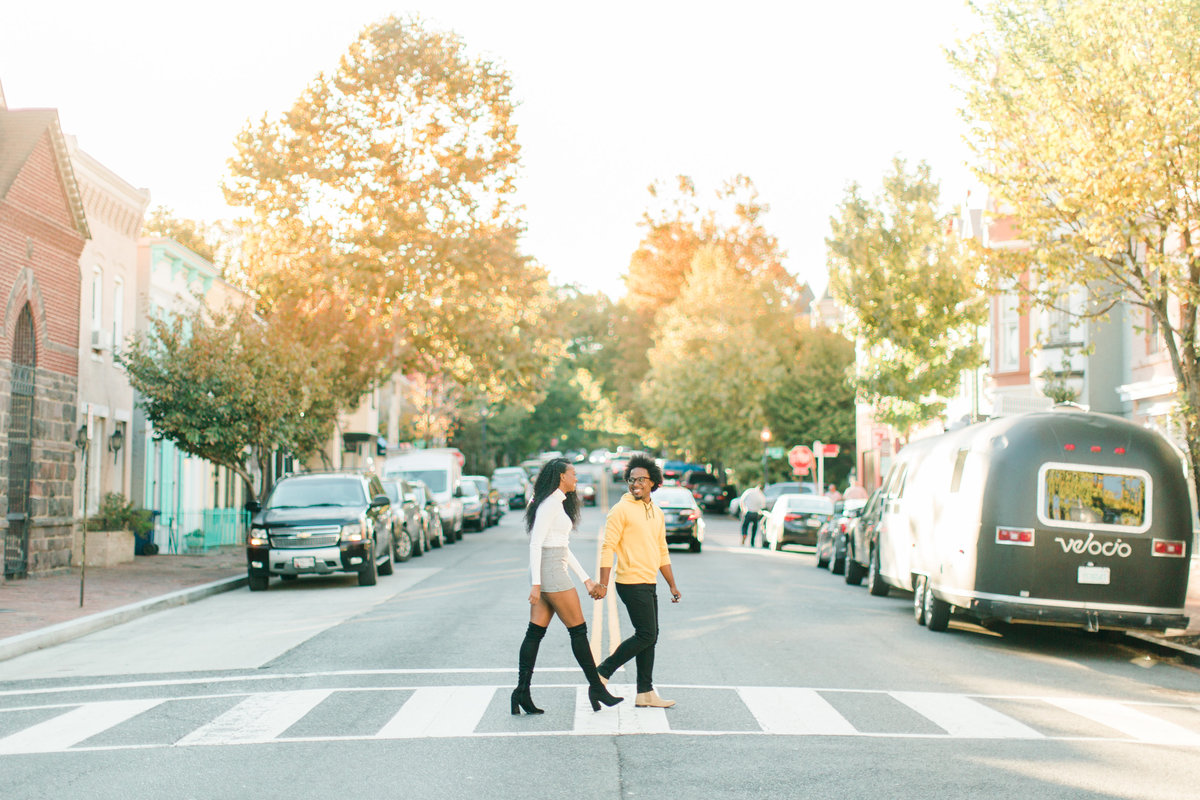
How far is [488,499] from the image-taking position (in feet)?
150

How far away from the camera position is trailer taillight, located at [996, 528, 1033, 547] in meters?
14.5

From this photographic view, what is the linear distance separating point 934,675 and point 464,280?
24395 millimetres

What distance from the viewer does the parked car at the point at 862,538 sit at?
70.7 feet

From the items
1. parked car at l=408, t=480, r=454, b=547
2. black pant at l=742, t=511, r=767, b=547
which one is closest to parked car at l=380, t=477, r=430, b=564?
parked car at l=408, t=480, r=454, b=547

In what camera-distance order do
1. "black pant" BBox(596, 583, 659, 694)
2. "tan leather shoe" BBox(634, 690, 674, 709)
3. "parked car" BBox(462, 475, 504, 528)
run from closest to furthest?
"black pant" BBox(596, 583, 659, 694), "tan leather shoe" BBox(634, 690, 674, 709), "parked car" BBox(462, 475, 504, 528)

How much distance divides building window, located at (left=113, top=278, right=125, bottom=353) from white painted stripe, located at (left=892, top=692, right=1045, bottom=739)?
22.6m

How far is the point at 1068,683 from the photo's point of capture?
40.0 ft

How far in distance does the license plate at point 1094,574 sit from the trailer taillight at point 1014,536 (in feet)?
2.00

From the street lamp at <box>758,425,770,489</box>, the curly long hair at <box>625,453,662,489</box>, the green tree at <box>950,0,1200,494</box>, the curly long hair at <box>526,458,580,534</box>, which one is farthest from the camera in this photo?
the street lamp at <box>758,425,770,489</box>

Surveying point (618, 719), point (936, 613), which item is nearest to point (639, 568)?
point (618, 719)

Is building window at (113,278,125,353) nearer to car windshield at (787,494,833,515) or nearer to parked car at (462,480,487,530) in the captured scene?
parked car at (462,480,487,530)

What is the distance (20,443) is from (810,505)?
18.0 metres

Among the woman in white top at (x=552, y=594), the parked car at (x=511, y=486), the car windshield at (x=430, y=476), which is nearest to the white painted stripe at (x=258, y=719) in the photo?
the woman in white top at (x=552, y=594)

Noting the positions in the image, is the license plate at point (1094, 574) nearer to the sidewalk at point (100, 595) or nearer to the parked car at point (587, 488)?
the sidewalk at point (100, 595)
